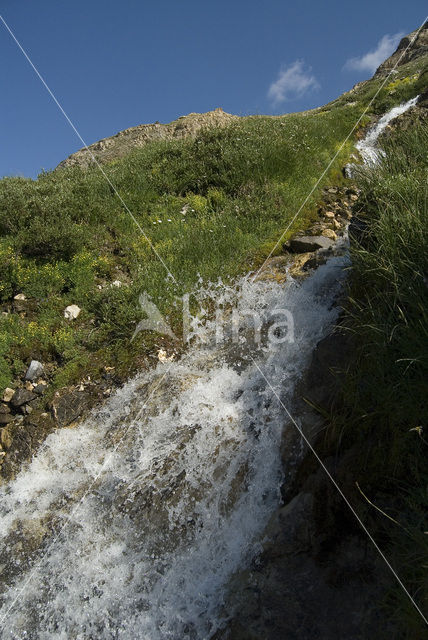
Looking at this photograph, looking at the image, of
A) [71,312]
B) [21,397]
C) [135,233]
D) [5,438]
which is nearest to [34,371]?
[21,397]

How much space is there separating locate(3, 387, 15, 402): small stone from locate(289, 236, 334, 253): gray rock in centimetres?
558

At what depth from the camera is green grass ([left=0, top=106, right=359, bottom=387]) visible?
23.7 feet

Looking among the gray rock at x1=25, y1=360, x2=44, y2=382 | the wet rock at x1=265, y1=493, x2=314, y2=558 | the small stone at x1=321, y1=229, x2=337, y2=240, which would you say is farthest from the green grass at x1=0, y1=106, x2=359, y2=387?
the wet rock at x1=265, y1=493, x2=314, y2=558

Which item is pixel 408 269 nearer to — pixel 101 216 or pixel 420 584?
pixel 420 584

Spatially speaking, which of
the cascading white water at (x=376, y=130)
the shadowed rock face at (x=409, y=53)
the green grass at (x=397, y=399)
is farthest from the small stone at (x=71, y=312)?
the shadowed rock face at (x=409, y=53)

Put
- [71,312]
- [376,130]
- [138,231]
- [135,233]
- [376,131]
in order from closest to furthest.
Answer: [71,312] < [135,233] < [138,231] < [376,131] < [376,130]

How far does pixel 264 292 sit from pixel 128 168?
7245mm

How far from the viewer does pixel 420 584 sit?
2.82 meters

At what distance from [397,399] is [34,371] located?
519cm

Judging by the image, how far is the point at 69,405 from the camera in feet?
20.4

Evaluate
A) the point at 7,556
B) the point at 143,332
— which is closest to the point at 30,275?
the point at 143,332

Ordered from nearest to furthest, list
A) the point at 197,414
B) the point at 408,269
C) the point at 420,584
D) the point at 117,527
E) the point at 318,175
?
the point at 420,584 < the point at 408,269 < the point at 117,527 < the point at 197,414 < the point at 318,175

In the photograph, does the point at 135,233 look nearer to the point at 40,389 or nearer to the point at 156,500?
the point at 40,389

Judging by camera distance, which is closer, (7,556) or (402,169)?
(7,556)
